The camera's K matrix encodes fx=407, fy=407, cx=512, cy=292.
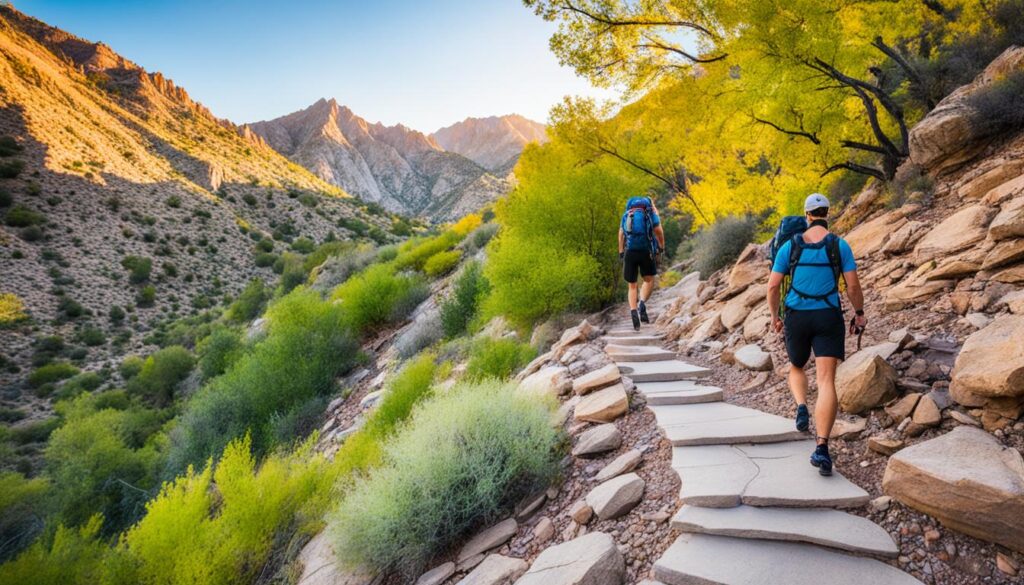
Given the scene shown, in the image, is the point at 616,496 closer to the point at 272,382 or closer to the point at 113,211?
the point at 272,382

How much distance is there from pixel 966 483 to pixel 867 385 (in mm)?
1104

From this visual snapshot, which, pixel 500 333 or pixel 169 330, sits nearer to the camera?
pixel 500 333

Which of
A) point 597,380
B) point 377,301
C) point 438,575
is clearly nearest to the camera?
point 438,575

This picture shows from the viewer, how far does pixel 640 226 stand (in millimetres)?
6316

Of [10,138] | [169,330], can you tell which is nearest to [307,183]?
[10,138]

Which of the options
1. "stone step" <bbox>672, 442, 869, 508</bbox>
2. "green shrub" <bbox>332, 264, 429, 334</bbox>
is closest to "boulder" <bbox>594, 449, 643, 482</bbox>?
"stone step" <bbox>672, 442, 869, 508</bbox>

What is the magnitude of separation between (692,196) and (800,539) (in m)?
12.8

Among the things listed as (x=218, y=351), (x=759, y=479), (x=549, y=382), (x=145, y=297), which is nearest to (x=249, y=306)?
(x=145, y=297)

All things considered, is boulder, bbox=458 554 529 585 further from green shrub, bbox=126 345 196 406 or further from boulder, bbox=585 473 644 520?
green shrub, bbox=126 345 196 406

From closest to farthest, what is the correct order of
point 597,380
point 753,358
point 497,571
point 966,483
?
point 966,483 < point 497,571 < point 597,380 < point 753,358

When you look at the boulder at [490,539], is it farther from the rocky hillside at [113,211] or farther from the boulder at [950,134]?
the rocky hillside at [113,211]

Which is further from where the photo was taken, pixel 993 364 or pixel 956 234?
pixel 956 234

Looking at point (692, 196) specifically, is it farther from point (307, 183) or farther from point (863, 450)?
point (307, 183)

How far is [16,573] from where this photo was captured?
420cm
